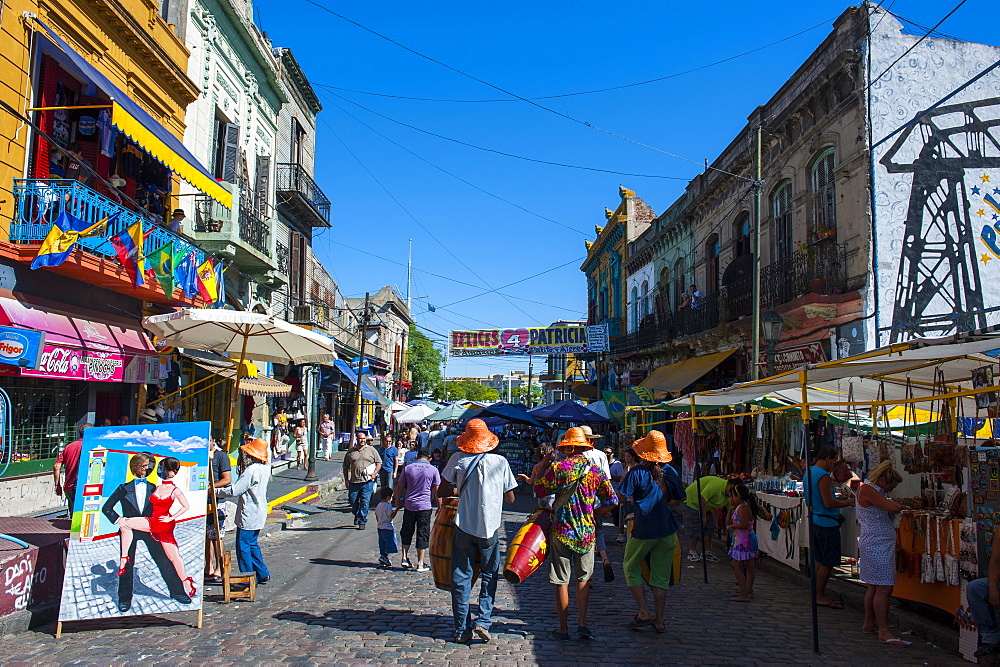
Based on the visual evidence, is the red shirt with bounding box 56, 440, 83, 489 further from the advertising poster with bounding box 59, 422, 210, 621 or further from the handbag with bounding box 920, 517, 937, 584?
the handbag with bounding box 920, 517, 937, 584

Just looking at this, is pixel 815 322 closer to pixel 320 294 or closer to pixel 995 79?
pixel 995 79

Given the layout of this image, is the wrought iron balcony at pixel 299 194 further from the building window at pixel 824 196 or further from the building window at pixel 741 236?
the building window at pixel 824 196

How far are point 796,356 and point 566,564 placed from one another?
37.1ft

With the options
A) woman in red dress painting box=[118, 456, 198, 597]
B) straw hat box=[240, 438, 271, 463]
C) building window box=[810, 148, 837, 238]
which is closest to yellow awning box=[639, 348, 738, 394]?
building window box=[810, 148, 837, 238]

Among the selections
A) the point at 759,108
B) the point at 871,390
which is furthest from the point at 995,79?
the point at 871,390

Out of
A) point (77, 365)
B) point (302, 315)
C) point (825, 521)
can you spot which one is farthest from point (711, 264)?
point (77, 365)

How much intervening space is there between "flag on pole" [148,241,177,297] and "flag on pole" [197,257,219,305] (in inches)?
43.4

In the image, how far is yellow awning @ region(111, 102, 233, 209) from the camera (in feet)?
32.9

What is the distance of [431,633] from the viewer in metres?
5.98

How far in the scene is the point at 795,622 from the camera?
663 cm

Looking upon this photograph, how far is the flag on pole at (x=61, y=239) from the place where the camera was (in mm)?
9445

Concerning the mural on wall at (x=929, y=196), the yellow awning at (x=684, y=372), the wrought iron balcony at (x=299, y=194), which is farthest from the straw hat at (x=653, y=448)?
the wrought iron balcony at (x=299, y=194)

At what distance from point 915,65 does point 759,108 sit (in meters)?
4.18

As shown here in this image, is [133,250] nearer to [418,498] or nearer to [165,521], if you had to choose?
[418,498]
